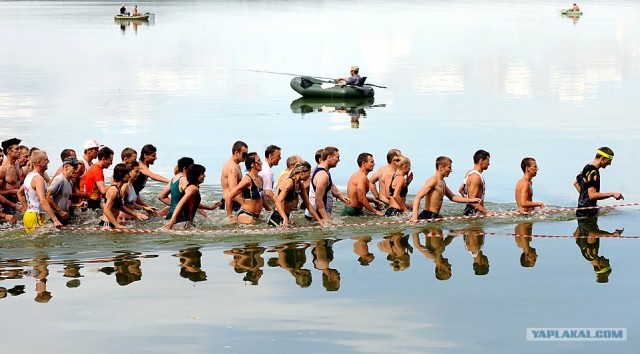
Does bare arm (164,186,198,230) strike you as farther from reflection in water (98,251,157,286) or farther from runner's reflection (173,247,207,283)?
reflection in water (98,251,157,286)

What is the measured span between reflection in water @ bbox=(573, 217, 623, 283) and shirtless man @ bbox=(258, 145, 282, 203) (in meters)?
5.63

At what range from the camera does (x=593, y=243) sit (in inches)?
842

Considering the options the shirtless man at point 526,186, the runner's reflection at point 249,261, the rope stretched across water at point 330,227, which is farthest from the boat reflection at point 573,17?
the runner's reflection at point 249,261

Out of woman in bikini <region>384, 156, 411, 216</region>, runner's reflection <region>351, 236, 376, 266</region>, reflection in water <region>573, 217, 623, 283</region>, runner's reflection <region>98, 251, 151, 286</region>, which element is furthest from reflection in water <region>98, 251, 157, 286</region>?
reflection in water <region>573, 217, 623, 283</region>

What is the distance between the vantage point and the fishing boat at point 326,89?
49250 mm

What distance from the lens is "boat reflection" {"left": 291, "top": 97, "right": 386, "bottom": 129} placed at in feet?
157

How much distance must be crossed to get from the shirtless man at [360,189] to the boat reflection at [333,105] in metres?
23.2

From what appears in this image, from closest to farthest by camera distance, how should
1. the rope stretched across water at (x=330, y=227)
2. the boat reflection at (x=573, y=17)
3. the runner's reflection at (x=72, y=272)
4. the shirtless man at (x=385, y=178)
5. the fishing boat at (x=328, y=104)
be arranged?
the runner's reflection at (x=72, y=272), the rope stretched across water at (x=330, y=227), the shirtless man at (x=385, y=178), the fishing boat at (x=328, y=104), the boat reflection at (x=573, y=17)

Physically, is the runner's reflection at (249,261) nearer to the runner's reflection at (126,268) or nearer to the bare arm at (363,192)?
the runner's reflection at (126,268)

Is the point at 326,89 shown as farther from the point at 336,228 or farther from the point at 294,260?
the point at 294,260

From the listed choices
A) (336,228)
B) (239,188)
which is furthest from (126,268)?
(336,228)

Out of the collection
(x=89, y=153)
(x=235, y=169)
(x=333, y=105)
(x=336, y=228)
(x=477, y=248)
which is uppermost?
(x=333, y=105)

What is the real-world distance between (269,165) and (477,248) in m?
4.33

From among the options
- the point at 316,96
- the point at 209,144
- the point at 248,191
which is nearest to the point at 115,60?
the point at 316,96
